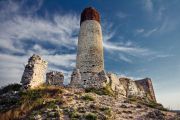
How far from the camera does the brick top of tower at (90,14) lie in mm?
29031

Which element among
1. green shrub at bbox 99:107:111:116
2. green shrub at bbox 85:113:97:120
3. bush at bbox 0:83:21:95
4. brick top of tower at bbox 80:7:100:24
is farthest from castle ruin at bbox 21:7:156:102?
green shrub at bbox 85:113:97:120

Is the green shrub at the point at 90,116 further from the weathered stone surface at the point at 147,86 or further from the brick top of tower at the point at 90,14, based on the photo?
the weathered stone surface at the point at 147,86

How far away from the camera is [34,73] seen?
63.1 feet

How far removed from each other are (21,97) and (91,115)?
25.2 ft

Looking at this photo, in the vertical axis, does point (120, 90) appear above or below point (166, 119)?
above

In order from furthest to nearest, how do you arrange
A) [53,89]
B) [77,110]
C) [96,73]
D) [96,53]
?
[96,53]
[96,73]
[53,89]
[77,110]

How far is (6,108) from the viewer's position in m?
16.3

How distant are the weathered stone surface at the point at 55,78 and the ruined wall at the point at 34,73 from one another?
2096 mm

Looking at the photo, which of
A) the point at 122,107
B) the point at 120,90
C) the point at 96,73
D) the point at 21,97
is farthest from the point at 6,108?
the point at 120,90

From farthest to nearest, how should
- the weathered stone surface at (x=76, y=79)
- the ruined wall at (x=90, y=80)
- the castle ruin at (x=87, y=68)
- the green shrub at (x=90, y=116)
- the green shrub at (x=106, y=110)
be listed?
the weathered stone surface at (x=76, y=79)
the ruined wall at (x=90, y=80)
the castle ruin at (x=87, y=68)
the green shrub at (x=106, y=110)
the green shrub at (x=90, y=116)

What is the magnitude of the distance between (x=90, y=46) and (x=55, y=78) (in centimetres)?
687

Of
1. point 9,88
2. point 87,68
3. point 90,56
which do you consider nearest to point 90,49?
point 90,56

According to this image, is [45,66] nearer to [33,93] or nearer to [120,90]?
[33,93]

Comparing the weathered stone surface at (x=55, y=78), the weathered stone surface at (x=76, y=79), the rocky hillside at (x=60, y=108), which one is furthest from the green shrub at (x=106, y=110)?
the weathered stone surface at (x=55, y=78)
